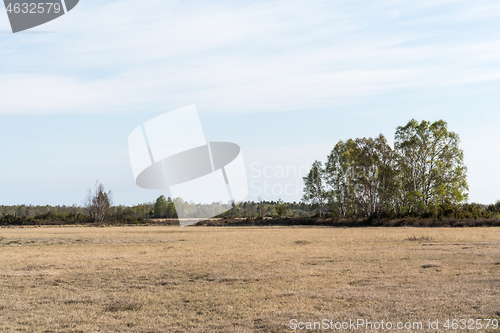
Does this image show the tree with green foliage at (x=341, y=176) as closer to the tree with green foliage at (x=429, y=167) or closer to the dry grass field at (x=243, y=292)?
the tree with green foliage at (x=429, y=167)

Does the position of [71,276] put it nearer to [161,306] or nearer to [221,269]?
[221,269]

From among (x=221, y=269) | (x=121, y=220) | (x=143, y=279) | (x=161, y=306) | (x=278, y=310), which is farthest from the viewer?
(x=121, y=220)

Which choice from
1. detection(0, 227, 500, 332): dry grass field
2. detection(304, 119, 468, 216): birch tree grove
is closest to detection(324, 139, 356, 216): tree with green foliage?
detection(304, 119, 468, 216): birch tree grove

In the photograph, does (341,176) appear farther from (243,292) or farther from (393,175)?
(243,292)

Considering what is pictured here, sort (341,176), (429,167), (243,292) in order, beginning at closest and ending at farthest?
1. (243,292)
2. (429,167)
3. (341,176)

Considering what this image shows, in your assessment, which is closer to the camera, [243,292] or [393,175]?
[243,292]

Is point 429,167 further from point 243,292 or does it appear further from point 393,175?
point 243,292

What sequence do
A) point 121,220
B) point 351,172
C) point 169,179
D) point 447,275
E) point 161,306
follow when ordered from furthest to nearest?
point 121,220 < point 351,172 < point 169,179 < point 447,275 < point 161,306

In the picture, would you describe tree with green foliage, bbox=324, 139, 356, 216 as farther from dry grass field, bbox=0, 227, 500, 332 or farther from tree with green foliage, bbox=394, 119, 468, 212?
dry grass field, bbox=0, 227, 500, 332

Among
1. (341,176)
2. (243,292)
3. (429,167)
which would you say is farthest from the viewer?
(341,176)

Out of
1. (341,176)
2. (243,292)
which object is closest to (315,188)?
(341,176)

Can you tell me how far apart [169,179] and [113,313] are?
21.9m

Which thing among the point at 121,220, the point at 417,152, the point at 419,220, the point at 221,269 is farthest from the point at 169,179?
the point at 121,220

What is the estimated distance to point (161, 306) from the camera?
1069cm
